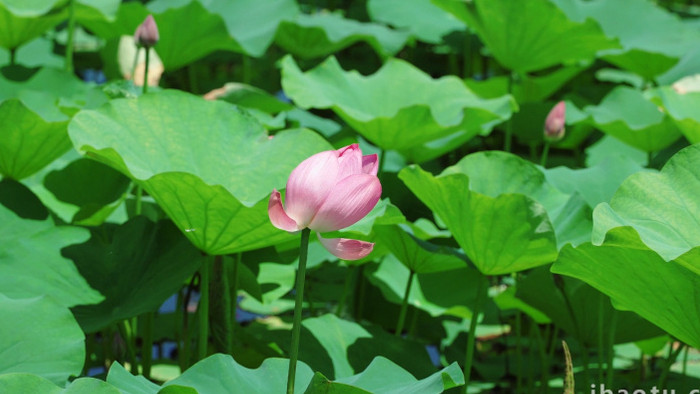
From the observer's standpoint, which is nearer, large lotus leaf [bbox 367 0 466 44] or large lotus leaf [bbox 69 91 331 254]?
large lotus leaf [bbox 69 91 331 254]

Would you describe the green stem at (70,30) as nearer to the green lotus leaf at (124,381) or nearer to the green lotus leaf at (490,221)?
the green lotus leaf at (490,221)

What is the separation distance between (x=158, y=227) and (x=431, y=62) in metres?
1.93

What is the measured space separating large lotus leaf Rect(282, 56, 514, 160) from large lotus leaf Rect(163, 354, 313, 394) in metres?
0.66

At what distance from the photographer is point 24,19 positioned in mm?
1842

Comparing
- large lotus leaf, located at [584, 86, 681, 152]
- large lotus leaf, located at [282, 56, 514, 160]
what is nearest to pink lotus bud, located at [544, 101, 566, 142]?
large lotus leaf, located at [282, 56, 514, 160]

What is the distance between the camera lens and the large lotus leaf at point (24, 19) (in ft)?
5.95

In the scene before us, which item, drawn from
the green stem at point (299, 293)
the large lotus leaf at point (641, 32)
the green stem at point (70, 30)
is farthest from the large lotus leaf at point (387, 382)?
the large lotus leaf at point (641, 32)

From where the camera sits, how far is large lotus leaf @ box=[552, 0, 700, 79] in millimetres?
2248

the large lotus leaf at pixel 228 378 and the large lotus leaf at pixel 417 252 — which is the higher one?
the large lotus leaf at pixel 228 378

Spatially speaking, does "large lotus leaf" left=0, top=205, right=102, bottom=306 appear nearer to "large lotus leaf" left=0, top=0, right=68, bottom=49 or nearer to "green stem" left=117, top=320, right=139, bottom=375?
"green stem" left=117, top=320, right=139, bottom=375

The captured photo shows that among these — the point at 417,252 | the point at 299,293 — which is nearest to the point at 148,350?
the point at 417,252

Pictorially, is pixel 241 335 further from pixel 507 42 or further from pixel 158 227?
pixel 507 42

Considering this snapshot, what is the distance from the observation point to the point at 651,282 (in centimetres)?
98

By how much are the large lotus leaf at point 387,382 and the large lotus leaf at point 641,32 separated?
1.49 m
